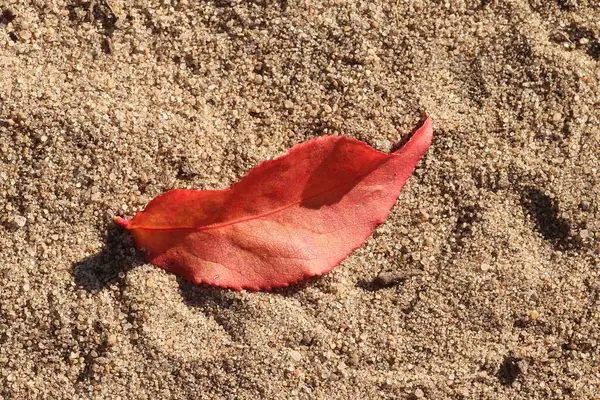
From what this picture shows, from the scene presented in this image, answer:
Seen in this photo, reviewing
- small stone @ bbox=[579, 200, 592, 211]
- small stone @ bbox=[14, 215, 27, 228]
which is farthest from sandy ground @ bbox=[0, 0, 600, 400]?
small stone @ bbox=[14, 215, 27, 228]

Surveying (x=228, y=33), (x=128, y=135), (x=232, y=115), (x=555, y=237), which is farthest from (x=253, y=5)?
(x=555, y=237)

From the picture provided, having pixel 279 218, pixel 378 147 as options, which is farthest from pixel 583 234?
pixel 279 218

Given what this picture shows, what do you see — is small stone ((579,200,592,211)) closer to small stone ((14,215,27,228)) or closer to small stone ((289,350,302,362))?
small stone ((289,350,302,362))

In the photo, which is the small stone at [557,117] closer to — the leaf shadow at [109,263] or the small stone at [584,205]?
the small stone at [584,205]

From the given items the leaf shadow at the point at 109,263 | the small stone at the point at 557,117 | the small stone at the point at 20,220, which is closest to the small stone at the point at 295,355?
the leaf shadow at the point at 109,263

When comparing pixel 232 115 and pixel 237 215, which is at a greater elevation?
pixel 232 115

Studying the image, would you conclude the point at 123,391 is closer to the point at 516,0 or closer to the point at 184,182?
the point at 184,182
